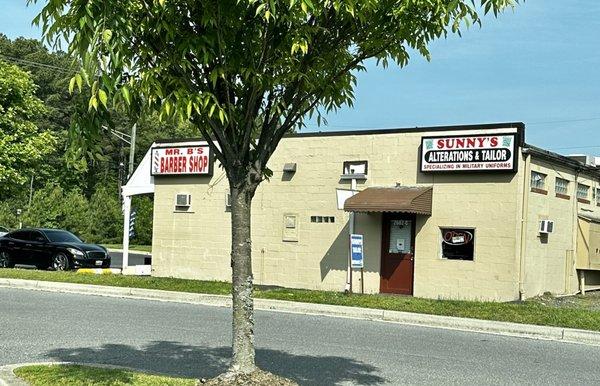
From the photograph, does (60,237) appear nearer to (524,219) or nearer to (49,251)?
(49,251)

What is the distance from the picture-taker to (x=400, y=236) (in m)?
19.9

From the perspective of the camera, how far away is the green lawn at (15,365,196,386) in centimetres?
687

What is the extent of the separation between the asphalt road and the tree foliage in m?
19.0

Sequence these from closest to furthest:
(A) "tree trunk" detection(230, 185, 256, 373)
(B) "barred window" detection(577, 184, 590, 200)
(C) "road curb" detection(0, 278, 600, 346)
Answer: (A) "tree trunk" detection(230, 185, 256, 373), (C) "road curb" detection(0, 278, 600, 346), (B) "barred window" detection(577, 184, 590, 200)

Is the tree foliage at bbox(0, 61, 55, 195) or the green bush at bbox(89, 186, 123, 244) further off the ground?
the tree foliage at bbox(0, 61, 55, 195)

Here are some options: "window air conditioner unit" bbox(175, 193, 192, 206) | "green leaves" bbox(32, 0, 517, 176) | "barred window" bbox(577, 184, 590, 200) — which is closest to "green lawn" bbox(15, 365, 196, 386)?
"green leaves" bbox(32, 0, 517, 176)

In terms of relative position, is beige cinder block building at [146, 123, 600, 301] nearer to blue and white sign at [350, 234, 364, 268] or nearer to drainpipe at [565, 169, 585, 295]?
drainpipe at [565, 169, 585, 295]

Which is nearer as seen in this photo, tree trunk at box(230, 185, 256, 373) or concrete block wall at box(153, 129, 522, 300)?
tree trunk at box(230, 185, 256, 373)

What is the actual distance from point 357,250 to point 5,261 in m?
14.9

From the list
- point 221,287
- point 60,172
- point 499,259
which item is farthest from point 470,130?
point 60,172

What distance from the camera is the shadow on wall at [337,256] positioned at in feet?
67.3

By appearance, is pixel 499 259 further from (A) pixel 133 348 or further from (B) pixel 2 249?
(B) pixel 2 249

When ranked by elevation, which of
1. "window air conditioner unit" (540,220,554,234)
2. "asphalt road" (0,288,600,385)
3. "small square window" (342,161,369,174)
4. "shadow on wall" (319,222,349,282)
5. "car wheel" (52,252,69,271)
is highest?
"small square window" (342,161,369,174)

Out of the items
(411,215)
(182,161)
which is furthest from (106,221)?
(411,215)
